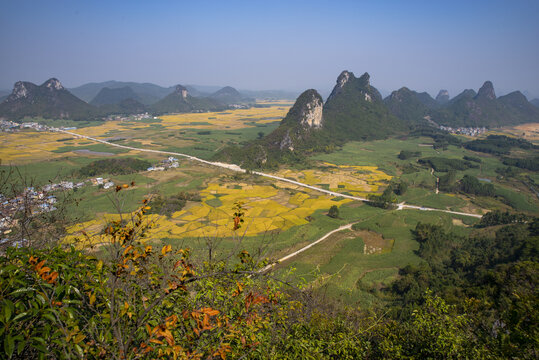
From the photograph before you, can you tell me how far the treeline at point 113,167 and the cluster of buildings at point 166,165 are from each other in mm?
1633

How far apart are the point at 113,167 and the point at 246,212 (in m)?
32.7

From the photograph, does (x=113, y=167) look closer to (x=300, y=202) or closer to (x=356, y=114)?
(x=300, y=202)

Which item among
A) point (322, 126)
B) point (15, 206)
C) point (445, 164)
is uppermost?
point (322, 126)

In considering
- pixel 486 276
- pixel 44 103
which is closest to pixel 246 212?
pixel 486 276

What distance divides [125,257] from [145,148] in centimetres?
7880

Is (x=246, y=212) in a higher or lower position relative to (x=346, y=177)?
lower

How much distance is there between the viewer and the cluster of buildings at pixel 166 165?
177 feet

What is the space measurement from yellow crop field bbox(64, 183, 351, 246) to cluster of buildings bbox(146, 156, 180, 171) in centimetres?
1354

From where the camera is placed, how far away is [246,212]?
114 ft

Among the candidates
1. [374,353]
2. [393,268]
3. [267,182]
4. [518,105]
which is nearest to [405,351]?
[374,353]

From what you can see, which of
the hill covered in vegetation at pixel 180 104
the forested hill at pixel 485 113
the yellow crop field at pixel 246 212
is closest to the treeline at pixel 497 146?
the forested hill at pixel 485 113

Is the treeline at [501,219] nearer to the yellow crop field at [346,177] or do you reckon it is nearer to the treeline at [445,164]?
the yellow crop field at [346,177]

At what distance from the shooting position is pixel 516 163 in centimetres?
6369

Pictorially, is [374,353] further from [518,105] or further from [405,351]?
[518,105]
